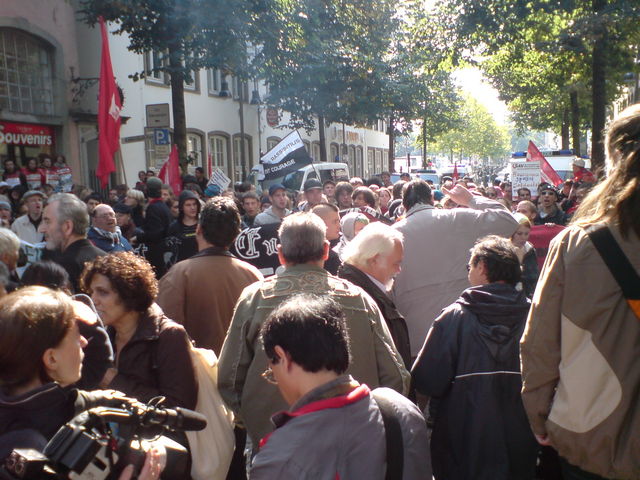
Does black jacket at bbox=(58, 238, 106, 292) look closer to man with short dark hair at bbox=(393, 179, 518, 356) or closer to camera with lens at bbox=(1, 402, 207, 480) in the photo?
man with short dark hair at bbox=(393, 179, 518, 356)

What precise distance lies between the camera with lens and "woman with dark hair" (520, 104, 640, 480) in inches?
47.9

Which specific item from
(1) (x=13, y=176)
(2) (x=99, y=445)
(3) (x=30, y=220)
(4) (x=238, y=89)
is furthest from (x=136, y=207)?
(4) (x=238, y=89)

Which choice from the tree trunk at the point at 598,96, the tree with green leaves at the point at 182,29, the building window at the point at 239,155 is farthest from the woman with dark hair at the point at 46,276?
the building window at the point at 239,155

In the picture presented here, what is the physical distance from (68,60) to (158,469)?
17477 mm

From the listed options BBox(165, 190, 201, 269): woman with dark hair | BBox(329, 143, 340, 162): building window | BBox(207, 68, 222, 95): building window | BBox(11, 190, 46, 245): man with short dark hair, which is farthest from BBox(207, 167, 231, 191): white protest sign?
BBox(329, 143, 340, 162): building window

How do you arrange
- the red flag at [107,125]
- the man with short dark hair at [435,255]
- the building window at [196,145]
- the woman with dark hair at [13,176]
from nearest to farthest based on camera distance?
the man with short dark hair at [435,255] → the red flag at [107,125] → the woman with dark hair at [13,176] → the building window at [196,145]

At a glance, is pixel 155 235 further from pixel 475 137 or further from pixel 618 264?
pixel 475 137

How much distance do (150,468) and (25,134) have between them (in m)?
15.9

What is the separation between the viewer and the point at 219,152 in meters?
26.9

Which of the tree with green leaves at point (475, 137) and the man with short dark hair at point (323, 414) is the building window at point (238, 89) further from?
the tree with green leaves at point (475, 137)

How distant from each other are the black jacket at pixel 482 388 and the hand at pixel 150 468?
180cm

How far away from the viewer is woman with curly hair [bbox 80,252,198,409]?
3016 millimetres

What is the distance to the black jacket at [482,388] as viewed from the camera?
342 cm

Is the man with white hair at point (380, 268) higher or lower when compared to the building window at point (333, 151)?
lower
